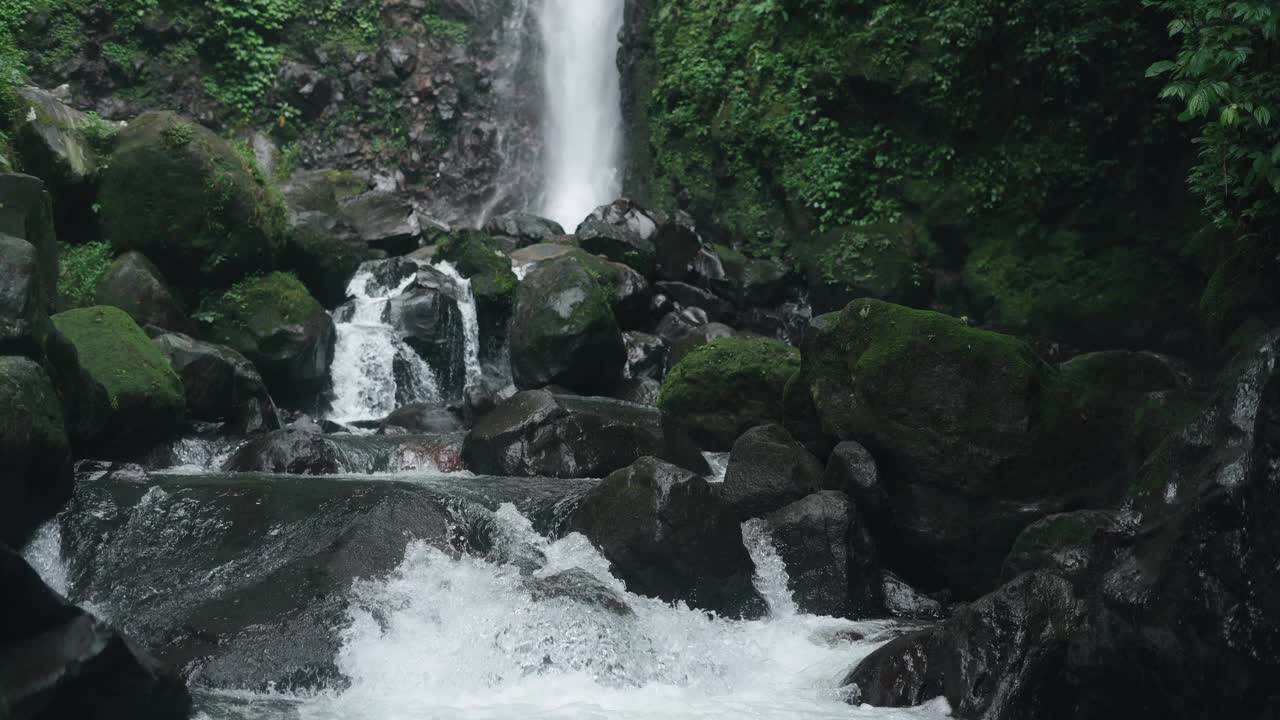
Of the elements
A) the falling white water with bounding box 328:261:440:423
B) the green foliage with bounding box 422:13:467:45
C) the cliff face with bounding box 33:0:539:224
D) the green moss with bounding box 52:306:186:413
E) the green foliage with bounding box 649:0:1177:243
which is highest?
the green foliage with bounding box 422:13:467:45

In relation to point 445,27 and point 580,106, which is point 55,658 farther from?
point 445,27

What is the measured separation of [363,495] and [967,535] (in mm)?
4855

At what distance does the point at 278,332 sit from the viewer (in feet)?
42.3

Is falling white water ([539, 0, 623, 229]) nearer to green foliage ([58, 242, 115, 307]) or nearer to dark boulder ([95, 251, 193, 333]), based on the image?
dark boulder ([95, 251, 193, 333])

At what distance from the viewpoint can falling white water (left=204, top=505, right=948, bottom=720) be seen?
5.22 m

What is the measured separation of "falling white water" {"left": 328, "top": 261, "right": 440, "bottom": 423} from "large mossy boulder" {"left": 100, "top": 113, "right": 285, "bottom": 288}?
1746 millimetres

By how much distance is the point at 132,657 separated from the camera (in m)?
4.00

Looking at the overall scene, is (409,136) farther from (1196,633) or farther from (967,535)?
(1196,633)

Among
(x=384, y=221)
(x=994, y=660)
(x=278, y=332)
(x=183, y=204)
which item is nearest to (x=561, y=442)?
(x=994, y=660)

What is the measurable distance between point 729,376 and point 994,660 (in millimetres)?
5557

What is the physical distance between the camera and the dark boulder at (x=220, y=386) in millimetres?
10562

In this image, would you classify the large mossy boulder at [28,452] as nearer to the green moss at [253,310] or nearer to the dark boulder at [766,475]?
the dark boulder at [766,475]

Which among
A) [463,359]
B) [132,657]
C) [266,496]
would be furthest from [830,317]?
[463,359]

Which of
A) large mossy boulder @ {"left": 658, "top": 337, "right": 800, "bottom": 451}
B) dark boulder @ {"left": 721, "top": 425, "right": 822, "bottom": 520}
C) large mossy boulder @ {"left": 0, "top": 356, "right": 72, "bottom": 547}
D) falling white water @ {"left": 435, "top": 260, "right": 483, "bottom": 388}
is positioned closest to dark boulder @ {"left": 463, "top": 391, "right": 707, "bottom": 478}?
large mossy boulder @ {"left": 658, "top": 337, "right": 800, "bottom": 451}
